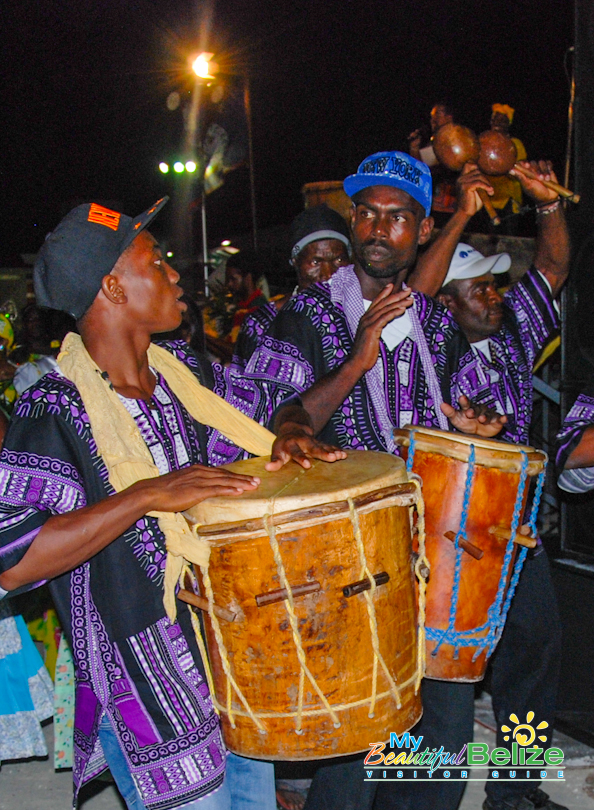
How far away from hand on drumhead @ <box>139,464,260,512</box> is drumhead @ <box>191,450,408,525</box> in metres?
0.02

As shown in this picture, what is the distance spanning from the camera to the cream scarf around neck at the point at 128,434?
6.12ft

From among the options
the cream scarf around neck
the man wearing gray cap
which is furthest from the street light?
the cream scarf around neck

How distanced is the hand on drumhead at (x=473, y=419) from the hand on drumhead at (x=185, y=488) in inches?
41.1

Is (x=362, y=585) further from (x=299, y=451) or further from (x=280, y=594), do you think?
(x=299, y=451)

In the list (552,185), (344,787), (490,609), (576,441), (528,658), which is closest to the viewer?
(490,609)

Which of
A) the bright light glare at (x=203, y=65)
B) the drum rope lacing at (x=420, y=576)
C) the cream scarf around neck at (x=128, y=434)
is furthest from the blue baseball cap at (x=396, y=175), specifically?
the bright light glare at (x=203, y=65)

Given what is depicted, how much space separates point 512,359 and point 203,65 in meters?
6.91

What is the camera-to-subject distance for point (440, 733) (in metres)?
2.74

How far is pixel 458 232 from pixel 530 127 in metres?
6.17

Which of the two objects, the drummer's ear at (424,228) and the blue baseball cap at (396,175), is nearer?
the blue baseball cap at (396,175)

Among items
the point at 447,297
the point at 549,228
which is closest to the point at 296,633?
the point at 447,297

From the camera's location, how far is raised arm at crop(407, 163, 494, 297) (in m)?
3.26

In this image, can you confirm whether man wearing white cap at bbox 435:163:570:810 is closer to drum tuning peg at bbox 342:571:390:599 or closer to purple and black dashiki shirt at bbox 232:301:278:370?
purple and black dashiki shirt at bbox 232:301:278:370

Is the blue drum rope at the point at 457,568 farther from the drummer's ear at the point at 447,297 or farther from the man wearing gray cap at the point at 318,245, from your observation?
the man wearing gray cap at the point at 318,245
